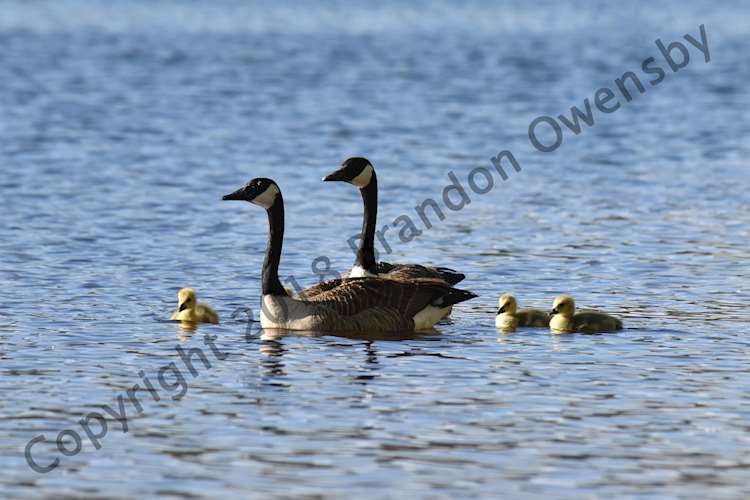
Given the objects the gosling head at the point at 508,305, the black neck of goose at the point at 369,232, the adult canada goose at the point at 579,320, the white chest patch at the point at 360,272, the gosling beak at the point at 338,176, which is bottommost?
the adult canada goose at the point at 579,320

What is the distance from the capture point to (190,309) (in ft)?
56.7

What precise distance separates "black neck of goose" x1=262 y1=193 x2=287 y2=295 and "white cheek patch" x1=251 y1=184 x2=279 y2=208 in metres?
0.05

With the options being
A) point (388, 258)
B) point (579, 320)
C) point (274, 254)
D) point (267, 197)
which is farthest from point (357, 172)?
point (579, 320)

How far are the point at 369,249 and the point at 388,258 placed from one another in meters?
4.06

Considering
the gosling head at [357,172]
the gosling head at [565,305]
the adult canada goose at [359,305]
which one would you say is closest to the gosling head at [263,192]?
the adult canada goose at [359,305]

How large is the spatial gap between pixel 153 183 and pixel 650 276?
41.1 ft

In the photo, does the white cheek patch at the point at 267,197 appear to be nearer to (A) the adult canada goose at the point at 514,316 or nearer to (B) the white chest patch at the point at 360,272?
(B) the white chest patch at the point at 360,272

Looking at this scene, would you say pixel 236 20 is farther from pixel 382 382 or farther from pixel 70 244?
pixel 382 382

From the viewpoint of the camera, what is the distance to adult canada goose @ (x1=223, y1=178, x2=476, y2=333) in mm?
17203

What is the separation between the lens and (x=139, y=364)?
15.2m

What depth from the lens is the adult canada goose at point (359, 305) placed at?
56.4 ft

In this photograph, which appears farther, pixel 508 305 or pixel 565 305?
pixel 508 305

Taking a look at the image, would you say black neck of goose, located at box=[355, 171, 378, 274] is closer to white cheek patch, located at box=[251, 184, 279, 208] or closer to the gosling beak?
the gosling beak

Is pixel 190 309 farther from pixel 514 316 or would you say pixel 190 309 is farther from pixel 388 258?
pixel 388 258
